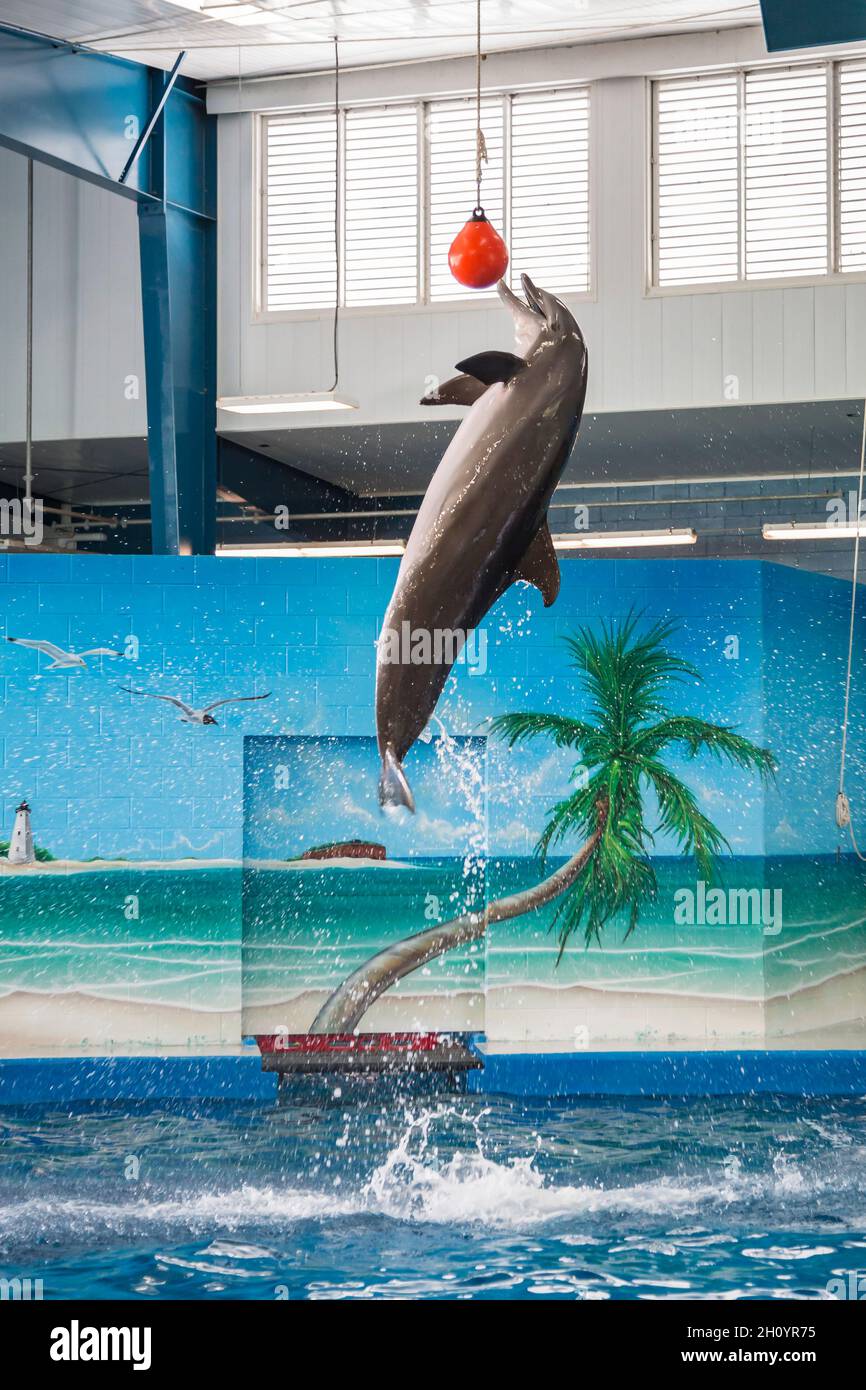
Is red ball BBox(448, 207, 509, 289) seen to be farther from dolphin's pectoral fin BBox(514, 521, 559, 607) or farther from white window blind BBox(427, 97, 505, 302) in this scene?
white window blind BBox(427, 97, 505, 302)

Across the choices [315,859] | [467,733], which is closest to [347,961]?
[315,859]

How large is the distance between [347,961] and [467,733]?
5.24 ft

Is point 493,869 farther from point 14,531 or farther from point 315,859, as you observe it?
point 14,531

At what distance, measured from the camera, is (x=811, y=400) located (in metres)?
11.1

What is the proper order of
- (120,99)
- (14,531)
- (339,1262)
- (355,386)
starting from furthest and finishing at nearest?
(14,531)
(355,386)
(120,99)
(339,1262)

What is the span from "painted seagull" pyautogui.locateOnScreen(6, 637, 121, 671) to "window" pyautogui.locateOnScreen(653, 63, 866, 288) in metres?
5.15

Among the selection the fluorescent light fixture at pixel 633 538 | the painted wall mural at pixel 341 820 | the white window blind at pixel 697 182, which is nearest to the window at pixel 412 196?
the white window blind at pixel 697 182

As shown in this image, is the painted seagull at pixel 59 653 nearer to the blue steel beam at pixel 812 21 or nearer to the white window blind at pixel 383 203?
the white window blind at pixel 383 203

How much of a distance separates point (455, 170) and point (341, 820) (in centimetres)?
530

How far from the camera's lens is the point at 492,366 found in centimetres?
437

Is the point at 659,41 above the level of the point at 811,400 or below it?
above

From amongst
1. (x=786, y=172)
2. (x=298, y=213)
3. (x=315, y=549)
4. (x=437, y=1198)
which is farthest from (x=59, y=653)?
(x=786, y=172)

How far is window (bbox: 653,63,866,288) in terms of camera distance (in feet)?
36.2

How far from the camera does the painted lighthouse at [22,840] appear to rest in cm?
912
